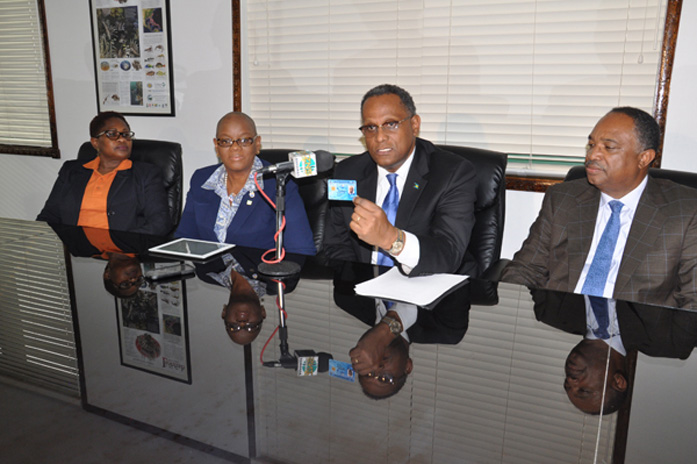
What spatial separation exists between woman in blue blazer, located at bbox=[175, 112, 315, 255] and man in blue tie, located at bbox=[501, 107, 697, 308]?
890mm

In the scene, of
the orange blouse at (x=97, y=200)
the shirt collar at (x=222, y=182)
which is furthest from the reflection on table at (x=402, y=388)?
the orange blouse at (x=97, y=200)

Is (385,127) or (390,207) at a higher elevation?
(385,127)

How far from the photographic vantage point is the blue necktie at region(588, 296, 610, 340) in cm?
116

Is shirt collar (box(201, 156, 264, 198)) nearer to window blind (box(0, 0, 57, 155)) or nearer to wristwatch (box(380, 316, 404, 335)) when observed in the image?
wristwatch (box(380, 316, 404, 335))

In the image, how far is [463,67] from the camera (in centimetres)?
289

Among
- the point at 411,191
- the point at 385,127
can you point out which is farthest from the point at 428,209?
the point at 385,127

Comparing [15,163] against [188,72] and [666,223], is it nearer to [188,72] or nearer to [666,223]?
[188,72]

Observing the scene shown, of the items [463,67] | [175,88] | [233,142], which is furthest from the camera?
[175,88]

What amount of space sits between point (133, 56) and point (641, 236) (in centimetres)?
330

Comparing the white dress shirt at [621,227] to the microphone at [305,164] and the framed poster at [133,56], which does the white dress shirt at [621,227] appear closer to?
the microphone at [305,164]

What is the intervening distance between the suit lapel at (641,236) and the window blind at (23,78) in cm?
397

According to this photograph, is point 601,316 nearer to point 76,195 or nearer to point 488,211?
point 488,211

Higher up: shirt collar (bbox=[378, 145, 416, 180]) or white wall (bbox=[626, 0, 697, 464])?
shirt collar (bbox=[378, 145, 416, 180])

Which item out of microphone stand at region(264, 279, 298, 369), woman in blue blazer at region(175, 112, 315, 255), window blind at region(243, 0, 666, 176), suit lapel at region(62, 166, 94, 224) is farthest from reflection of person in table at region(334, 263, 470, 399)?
suit lapel at region(62, 166, 94, 224)
